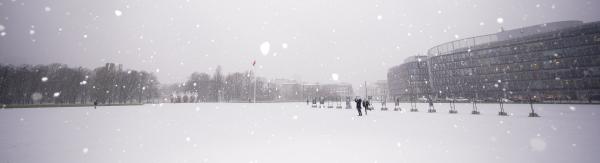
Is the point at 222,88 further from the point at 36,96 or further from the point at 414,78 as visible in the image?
the point at 414,78

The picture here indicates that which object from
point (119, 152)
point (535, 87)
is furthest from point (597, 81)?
point (119, 152)

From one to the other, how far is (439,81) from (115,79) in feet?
309

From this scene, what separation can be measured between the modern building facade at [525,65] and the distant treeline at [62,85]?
85792 millimetres

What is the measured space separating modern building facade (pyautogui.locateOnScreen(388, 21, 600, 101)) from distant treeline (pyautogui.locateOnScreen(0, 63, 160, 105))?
85792mm

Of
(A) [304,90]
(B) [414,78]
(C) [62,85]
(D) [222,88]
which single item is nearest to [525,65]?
(B) [414,78]

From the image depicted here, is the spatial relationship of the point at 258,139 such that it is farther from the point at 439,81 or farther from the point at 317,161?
the point at 439,81

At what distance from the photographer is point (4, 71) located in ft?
165

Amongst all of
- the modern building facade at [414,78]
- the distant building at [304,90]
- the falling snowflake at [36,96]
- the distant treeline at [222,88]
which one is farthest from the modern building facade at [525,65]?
the falling snowflake at [36,96]

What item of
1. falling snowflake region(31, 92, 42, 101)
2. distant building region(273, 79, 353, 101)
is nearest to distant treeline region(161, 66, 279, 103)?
distant building region(273, 79, 353, 101)

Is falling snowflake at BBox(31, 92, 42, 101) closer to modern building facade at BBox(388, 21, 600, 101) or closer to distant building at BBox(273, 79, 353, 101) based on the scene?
distant building at BBox(273, 79, 353, 101)

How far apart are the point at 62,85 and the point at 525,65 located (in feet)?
363

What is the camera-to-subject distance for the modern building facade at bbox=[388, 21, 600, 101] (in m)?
52.5

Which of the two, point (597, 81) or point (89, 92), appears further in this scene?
point (89, 92)

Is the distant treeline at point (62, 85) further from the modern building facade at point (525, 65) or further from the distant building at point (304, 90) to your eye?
the modern building facade at point (525, 65)
